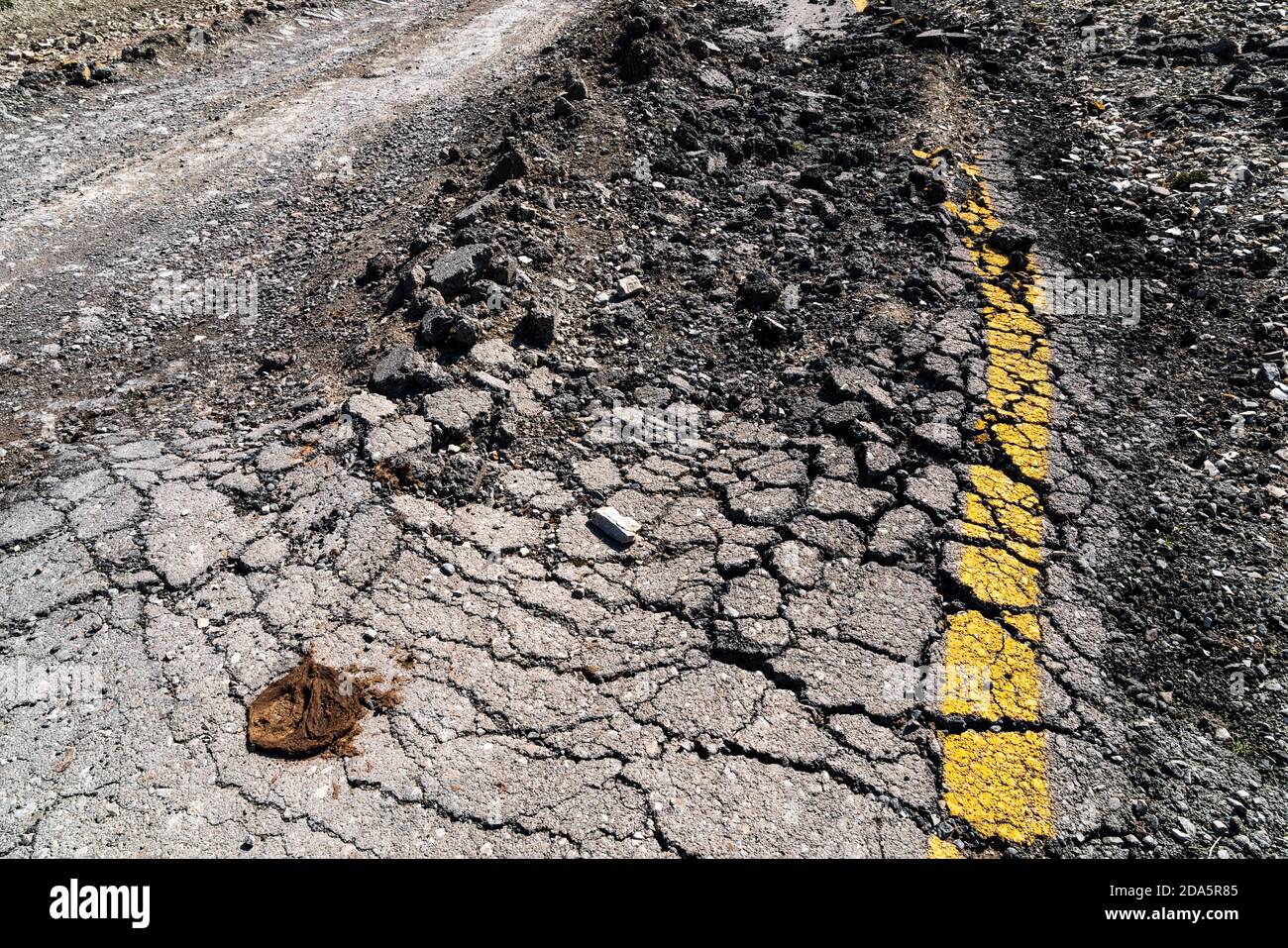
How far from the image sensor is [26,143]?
6320 mm

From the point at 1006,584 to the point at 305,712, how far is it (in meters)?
2.23

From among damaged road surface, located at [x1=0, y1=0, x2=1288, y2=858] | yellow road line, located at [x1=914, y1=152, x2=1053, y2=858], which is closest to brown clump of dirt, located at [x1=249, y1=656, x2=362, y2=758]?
damaged road surface, located at [x1=0, y1=0, x2=1288, y2=858]

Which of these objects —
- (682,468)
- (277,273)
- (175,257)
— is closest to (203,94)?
(175,257)

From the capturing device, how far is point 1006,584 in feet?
8.73

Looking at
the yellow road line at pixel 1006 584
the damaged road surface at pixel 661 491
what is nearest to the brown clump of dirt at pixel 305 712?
the damaged road surface at pixel 661 491

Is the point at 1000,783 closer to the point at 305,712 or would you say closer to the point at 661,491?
the point at 661,491

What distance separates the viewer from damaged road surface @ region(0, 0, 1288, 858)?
215 centimetres

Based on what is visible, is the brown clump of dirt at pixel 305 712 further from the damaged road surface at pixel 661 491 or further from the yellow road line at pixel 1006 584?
the yellow road line at pixel 1006 584

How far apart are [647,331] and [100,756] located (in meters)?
2.64

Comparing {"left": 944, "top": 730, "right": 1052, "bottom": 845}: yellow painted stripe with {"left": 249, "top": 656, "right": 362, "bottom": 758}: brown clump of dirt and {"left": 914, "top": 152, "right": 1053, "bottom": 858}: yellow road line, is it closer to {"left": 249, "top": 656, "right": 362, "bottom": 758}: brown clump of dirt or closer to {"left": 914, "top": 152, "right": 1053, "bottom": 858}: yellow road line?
{"left": 914, "top": 152, "right": 1053, "bottom": 858}: yellow road line

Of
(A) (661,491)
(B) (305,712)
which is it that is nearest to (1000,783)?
(A) (661,491)

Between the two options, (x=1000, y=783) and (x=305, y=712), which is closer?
(x=1000, y=783)
